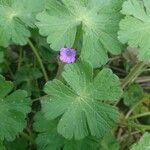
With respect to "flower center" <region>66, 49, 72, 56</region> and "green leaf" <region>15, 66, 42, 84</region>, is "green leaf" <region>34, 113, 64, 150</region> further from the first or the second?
"green leaf" <region>15, 66, 42, 84</region>

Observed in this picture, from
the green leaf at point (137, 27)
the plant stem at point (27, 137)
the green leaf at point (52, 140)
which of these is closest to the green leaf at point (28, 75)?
the plant stem at point (27, 137)

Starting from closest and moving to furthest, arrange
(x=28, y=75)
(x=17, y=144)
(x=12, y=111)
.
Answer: (x=12, y=111), (x=17, y=144), (x=28, y=75)

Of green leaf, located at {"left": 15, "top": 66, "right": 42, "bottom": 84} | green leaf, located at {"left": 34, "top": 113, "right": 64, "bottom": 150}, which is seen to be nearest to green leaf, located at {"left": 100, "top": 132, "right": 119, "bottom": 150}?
green leaf, located at {"left": 34, "top": 113, "right": 64, "bottom": 150}

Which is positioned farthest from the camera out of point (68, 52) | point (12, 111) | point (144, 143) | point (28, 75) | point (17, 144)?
point (28, 75)

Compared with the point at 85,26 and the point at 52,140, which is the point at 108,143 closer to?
the point at 52,140

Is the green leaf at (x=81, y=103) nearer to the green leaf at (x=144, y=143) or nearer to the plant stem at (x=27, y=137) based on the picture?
the green leaf at (x=144, y=143)

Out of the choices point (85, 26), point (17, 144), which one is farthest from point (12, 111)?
point (85, 26)

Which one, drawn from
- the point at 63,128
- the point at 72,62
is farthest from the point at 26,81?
the point at 63,128
